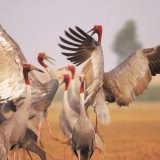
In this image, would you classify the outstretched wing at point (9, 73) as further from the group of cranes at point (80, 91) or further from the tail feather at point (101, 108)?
the tail feather at point (101, 108)

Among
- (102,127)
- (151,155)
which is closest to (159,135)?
(102,127)

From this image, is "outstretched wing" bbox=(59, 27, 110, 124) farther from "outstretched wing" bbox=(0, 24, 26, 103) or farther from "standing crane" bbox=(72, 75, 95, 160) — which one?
"outstretched wing" bbox=(0, 24, 26, 103)

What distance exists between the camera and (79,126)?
25.2 feet

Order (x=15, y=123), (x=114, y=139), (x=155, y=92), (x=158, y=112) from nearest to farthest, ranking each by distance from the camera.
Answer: (x=15, y=123) < (x=114, y=139) < (x=158, y=112) < (x=155, y=92)

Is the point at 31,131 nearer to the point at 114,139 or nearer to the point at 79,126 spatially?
the point at 79,126

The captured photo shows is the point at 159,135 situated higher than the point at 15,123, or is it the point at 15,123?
the point at 15,123

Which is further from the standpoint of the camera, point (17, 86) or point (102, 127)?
point (102, 127)

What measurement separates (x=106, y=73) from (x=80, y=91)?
2.73 ft

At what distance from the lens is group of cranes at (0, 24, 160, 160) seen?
7668 millimetres

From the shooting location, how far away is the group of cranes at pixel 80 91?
767 cm

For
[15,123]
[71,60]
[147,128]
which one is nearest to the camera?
[15,123]

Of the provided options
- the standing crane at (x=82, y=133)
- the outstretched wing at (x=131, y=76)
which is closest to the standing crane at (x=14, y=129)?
the standing crane at (x=82, y=133)

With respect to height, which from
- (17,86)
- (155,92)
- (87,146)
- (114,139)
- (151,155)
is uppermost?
(17,86)

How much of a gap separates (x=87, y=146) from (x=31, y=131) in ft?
3.90
